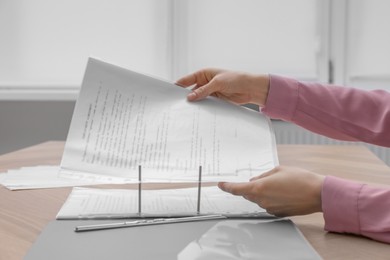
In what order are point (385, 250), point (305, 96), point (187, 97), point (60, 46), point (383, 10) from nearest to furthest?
point (385, 250) → point (187, 97) → point (305, 96) → point (383, 10) → point (60, 46)

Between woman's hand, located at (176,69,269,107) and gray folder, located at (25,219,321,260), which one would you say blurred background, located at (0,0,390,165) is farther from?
gray folder, located at (25,219,321,260)

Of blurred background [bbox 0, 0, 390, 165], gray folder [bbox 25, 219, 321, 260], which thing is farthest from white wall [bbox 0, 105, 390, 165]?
gray folder [bbox 25, 219, 321, 260]

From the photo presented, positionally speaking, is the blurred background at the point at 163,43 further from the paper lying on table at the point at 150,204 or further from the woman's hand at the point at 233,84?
the paper lying on table at the point at 150,204

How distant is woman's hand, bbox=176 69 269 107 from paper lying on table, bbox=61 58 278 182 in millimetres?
74

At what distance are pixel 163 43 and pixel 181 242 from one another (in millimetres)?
1916

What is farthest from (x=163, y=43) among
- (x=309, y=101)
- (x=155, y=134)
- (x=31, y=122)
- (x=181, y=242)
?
(x=181, y=242)

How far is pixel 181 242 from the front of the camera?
0.53m

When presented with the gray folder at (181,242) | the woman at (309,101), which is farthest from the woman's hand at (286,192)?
the woman at (309,101)

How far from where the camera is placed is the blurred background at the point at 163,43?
2289 mm

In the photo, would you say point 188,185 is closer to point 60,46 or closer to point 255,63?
point 255,63

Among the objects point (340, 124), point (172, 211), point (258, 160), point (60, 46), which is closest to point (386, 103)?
point (340, 124)

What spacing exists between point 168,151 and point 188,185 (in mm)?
194

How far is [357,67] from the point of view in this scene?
232cm

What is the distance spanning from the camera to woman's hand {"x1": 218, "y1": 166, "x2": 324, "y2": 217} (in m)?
0.61
